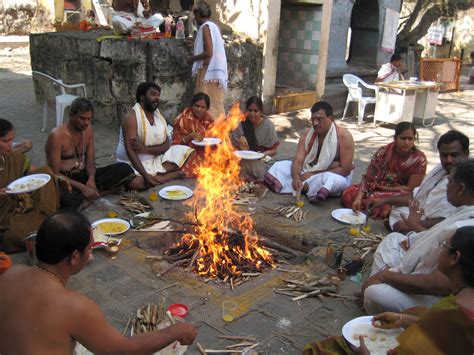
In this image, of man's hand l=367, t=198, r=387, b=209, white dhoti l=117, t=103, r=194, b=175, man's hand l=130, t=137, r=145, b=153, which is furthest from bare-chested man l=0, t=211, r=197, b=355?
white dhoti l=117, t=103, r=194, b=175

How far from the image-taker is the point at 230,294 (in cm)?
376

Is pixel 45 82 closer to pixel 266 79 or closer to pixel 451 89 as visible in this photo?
pixel 266 79

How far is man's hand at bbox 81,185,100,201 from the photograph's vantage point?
5.20 metres

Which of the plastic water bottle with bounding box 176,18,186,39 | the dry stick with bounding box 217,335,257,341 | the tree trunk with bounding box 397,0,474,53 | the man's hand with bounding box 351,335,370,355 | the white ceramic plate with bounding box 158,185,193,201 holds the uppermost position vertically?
the tree trunk with bounding box 397,0,474,53

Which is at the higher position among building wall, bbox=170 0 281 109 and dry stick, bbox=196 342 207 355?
building wall, bbox=170 0 281 109

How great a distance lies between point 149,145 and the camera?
6277mm

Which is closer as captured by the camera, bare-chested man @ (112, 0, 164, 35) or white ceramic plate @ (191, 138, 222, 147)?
white ceramic plate @ (191, 138, 222, 147)

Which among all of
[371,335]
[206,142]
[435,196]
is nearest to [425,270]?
[371,335]

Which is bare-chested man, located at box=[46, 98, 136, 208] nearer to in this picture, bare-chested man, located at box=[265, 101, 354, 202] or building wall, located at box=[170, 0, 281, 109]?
bare-chested man, located at box=[265, 101, 354, 202]

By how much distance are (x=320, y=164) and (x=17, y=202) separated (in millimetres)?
3714

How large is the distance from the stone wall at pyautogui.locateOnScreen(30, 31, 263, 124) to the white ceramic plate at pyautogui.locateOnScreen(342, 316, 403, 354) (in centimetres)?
656

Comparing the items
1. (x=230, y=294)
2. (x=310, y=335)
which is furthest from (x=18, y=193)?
(x=310, y=335)

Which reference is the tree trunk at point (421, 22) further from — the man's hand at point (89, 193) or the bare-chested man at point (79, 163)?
the man's hand at point (89, 193)

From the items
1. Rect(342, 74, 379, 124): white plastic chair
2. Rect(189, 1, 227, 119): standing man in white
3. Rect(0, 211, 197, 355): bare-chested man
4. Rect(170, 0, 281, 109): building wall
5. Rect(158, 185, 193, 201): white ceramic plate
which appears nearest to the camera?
Rect(0, 211, 197, 355): bare-chested man
